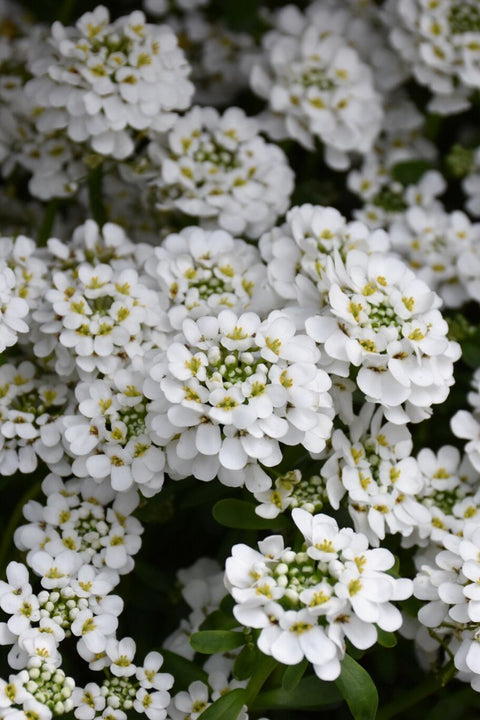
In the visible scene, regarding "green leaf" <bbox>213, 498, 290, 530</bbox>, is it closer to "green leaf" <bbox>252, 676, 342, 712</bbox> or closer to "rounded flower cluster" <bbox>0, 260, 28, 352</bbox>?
"green leaf" <bbox>252, 676, 342, 712</bbox>

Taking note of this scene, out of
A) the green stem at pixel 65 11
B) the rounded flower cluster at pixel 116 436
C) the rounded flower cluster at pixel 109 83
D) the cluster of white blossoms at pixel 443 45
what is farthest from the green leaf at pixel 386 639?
the green stem at pixel 65 11

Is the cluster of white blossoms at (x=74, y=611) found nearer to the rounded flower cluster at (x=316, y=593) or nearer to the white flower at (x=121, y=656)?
the white flower at (x=121, y=656)

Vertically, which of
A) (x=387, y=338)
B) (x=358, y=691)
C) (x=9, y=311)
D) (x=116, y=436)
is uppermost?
(x=387, y=338)

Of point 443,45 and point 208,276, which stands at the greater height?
point 443,45

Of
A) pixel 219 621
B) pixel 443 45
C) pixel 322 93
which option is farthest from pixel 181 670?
pixel 443 45

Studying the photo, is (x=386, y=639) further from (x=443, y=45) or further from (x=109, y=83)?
(x=443, y=45)

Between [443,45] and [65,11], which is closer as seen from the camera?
[443,45]

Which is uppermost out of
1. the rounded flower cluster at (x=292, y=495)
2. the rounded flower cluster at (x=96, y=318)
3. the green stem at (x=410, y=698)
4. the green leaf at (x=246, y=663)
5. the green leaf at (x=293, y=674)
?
the rounded flower cluster at (x=96, y=318)

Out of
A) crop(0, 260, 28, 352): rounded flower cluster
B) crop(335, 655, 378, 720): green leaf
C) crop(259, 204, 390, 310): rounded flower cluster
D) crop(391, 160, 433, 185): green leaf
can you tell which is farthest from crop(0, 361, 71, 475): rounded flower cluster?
crop(391, 160, 433, 185): green leaf
